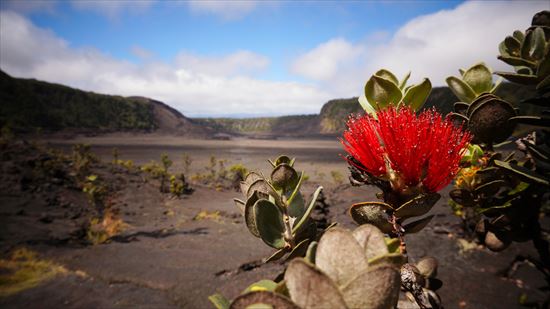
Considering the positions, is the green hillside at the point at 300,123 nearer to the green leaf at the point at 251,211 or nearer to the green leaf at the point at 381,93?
the green leaf at the point at 381,93

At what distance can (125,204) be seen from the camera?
1184 cm

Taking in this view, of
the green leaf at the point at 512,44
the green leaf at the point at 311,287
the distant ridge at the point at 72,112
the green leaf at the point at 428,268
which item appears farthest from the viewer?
the distant ridge at the point at 72,112

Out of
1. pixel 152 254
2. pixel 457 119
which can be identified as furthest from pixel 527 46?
pixel 152 254

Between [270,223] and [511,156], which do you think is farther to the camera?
[511,156]

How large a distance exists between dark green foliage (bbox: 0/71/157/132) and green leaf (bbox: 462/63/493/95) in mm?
47363

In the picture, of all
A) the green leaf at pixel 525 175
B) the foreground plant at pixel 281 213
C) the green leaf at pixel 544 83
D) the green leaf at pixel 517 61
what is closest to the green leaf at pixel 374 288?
the foreground plant at pixel 281 213

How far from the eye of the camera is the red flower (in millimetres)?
708

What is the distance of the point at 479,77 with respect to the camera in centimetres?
103

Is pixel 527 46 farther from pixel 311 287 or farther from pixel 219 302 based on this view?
pixel 219 302

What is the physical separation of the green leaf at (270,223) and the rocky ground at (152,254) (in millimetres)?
1468

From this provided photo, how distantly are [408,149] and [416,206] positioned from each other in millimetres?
152

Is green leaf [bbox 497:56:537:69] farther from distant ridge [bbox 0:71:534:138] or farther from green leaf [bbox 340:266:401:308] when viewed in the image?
distant ridge [bbox 0:71:534:138]

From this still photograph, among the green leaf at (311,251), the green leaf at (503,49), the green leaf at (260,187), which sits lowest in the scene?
the green leaf at (311,251)

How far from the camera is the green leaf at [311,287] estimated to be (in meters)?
0.41
